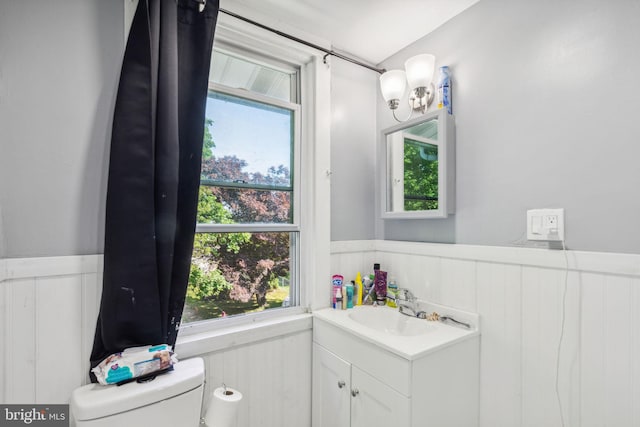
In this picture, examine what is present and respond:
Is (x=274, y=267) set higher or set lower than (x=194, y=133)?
lower

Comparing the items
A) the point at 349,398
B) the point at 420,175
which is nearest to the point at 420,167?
the point at 420,175

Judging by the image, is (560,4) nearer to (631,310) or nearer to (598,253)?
(598,253)

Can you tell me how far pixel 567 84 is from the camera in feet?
3.58

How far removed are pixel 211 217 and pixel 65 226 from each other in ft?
1.77

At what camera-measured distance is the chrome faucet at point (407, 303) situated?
1.53m

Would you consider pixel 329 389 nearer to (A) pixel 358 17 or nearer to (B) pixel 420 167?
(B) pixel 420 167

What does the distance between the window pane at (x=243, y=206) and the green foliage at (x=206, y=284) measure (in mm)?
248

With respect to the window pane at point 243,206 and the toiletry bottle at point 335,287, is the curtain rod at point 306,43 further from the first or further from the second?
the toiletry bottle at point 335,287

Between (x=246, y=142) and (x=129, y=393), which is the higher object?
(x=246, y=142)

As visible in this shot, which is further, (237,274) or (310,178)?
(310,178)

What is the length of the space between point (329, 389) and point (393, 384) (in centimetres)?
46

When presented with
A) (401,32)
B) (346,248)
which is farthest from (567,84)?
(346,248)

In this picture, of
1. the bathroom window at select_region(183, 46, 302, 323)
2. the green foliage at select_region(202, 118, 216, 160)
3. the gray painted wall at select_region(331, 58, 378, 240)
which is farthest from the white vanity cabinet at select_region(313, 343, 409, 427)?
the green foliage at select_region(202, 118, 216, 160)

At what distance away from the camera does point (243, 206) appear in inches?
60.3
